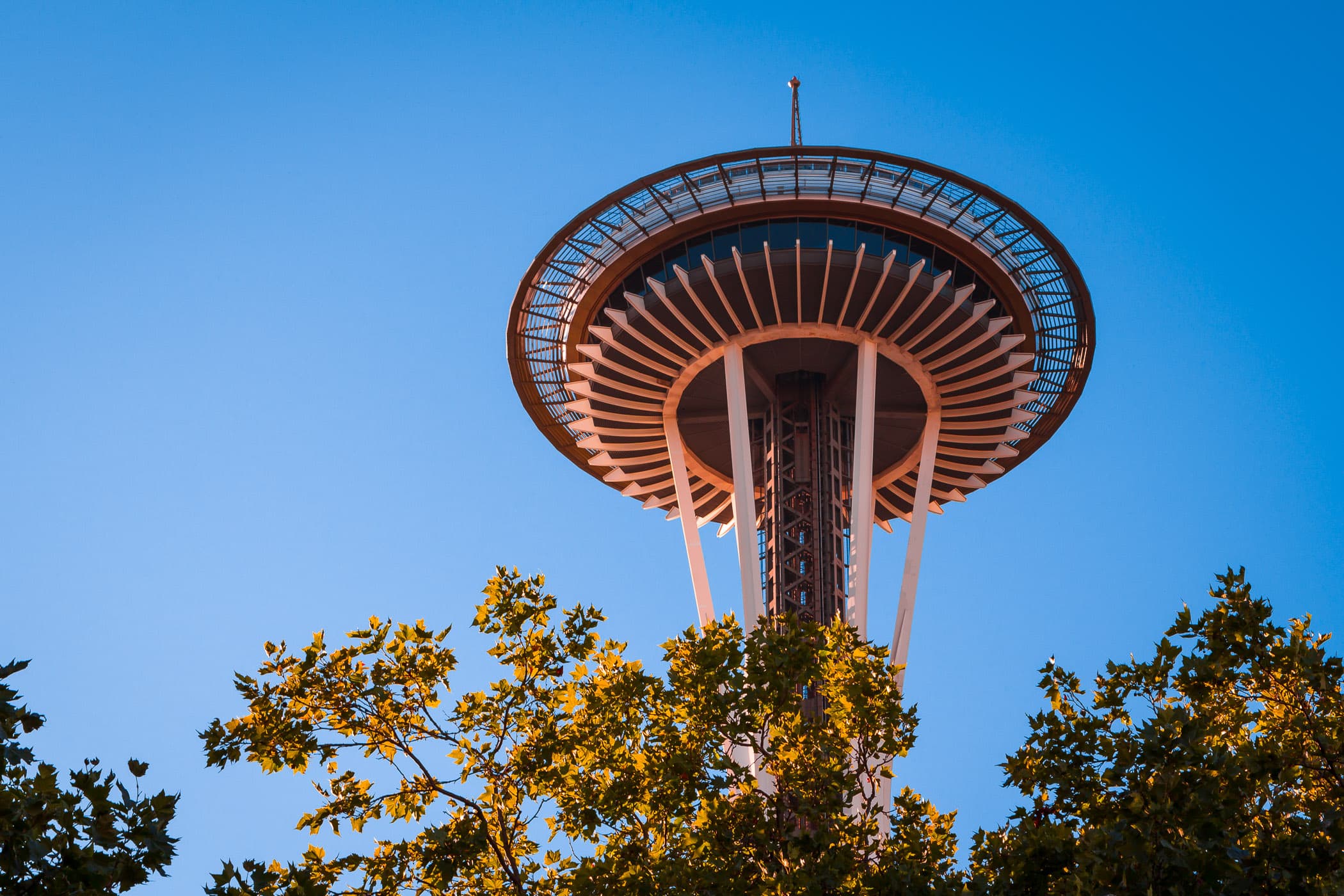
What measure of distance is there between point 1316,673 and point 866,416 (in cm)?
2295

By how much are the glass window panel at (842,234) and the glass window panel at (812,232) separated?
0.45ft

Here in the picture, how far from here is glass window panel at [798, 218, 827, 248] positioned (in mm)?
35312

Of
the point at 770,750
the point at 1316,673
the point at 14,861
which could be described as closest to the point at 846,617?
the point at 770,750

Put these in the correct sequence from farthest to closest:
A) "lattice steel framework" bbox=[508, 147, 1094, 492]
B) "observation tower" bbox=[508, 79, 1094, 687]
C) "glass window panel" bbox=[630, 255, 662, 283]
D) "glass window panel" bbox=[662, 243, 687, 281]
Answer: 1. "glass window panel" bbox=[630, 255, 662, 283]
2. "glass window panel" bbox=[662, 243, 687, 281]
3. "observation tower" bbox=[508, 79, 1094, 687]
4. "lattice steel framework" bbox=[508, 147, 1094, 492]

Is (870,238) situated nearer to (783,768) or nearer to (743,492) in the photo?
(743,492)

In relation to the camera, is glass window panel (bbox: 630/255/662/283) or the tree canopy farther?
glass window panel (bbox: 630/255/662/283)

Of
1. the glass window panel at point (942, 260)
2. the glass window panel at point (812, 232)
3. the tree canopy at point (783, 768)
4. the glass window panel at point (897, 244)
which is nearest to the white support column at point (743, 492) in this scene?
A: the glass window panel at point (812, 232)

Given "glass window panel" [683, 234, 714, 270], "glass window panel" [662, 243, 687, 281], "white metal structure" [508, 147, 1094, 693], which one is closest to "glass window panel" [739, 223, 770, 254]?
"white metal structure" [508, 147, 1094, 693]

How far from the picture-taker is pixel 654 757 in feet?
50.1

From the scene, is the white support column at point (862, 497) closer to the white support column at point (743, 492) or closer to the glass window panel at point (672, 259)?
the white support column at point (743, 492)

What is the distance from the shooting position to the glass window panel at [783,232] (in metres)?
35.3

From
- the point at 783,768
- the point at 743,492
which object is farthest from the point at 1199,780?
the point at 743,492

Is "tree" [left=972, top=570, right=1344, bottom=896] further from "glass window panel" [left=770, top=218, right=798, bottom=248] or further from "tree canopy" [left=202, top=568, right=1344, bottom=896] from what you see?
"glass window panel" [left=770, top=218, right=798, bottom=248]

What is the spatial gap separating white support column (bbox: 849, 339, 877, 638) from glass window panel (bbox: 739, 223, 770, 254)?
170 inches
